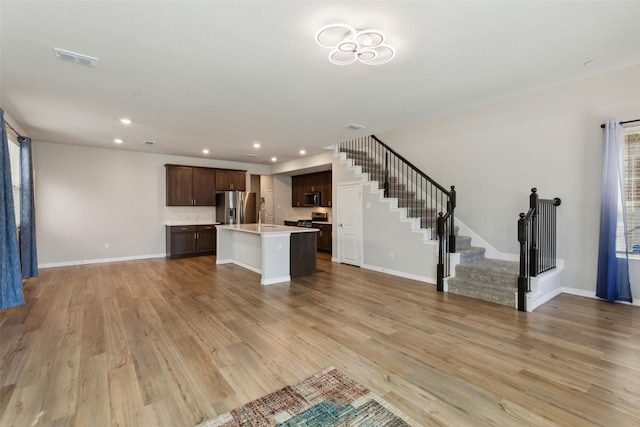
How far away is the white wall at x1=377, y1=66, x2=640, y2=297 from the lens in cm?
418

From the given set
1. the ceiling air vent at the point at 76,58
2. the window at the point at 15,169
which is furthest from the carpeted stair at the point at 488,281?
the window at the point at 15,169

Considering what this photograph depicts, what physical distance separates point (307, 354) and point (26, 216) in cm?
594

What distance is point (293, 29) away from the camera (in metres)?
2.55

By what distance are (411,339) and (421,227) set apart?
2999mm

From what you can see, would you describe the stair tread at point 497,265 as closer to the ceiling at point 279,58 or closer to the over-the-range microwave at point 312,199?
the ceiling at point 279,58

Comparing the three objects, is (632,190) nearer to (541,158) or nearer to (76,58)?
(541,158)

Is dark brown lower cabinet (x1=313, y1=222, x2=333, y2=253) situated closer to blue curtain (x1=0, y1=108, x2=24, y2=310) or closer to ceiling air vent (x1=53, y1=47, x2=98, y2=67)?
blue curtain (x1=0, y1=108, x2=24, y2=310)

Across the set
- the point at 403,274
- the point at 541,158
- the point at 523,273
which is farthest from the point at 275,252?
the point at 541,158

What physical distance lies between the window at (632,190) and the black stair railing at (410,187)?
2110mm

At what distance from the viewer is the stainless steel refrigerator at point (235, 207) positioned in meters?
8.42

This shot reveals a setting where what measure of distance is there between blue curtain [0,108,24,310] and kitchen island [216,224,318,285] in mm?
3200

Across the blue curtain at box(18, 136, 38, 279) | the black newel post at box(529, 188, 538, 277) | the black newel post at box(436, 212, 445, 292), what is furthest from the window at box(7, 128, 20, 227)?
the black newel post at box(529, 188, 538, 277)

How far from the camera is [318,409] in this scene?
197 centimetres

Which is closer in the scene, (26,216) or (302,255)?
(26,216)
